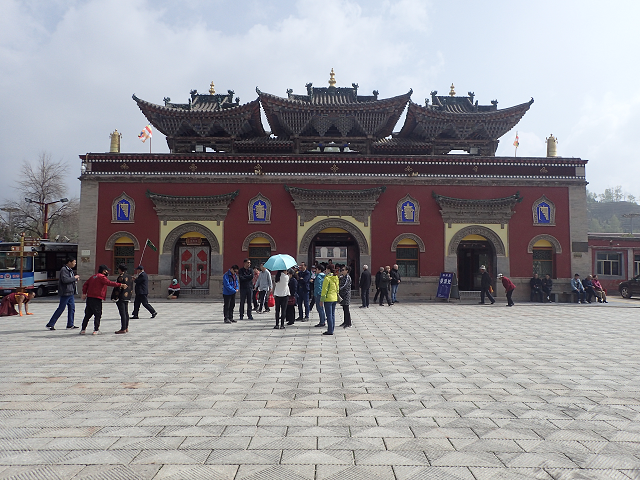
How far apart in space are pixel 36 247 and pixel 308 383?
812 inches

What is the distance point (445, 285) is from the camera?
60.6 ft

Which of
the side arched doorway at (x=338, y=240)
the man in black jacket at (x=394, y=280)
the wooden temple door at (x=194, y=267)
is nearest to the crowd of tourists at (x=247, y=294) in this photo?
the man in black jacket at (x=394, y=280)

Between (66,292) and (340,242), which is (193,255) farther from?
(66,292)

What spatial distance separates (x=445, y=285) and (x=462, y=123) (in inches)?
300

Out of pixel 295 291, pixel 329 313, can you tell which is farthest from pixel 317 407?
pixel 295 291

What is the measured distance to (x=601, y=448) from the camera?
11.8 ft

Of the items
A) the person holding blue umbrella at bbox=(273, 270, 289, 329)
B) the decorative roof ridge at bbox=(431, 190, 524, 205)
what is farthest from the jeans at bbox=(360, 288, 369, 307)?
the decorative roof ridge at bbox=(431, 190, 524, 205)

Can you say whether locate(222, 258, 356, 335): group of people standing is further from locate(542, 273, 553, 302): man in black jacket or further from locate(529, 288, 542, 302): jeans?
locate(542, 273, 553, 302): man in black jacket

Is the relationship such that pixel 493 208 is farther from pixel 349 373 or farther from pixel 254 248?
pixel 349 373

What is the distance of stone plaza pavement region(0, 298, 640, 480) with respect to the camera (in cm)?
Answer: 329

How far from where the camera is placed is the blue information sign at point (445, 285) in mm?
18344

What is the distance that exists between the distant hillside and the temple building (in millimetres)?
71223

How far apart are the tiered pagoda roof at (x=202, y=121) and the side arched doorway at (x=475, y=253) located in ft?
35.3

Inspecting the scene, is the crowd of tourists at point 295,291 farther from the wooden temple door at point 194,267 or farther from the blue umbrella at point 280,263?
the wooden temple door at point 194,267
